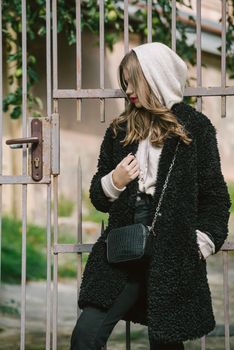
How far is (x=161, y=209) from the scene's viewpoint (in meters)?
3.27

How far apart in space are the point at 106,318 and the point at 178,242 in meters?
0.40

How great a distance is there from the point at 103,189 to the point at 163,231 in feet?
1.02

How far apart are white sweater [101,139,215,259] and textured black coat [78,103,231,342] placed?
0.08 ft

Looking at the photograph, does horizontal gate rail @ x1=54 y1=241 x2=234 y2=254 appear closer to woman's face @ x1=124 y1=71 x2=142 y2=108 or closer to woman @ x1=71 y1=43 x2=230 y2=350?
woman @ x1=71 y1=43 x2=230 y2=350

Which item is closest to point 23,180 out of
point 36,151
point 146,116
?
point 36,151

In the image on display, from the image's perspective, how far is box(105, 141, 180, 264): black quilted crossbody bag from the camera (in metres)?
3.21

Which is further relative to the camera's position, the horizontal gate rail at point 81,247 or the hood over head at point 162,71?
the horizontal gate rail at point 81,247

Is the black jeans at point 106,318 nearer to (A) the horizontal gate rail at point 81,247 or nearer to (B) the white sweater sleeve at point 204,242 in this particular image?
(B) the white sweater sleeve at point 204,242

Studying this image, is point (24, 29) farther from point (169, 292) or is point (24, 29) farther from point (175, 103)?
point (169, 292)

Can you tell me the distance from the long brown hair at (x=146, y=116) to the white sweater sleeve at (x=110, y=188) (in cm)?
16

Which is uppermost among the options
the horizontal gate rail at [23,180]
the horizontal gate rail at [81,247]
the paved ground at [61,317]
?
the horizontal gate rail at [23,180]

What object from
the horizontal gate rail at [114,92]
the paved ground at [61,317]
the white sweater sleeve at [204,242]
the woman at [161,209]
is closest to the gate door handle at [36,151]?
the horizontal gate rail at [114,92]

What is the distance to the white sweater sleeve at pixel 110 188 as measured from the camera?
335cm

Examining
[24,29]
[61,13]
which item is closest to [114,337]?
[61,13]
